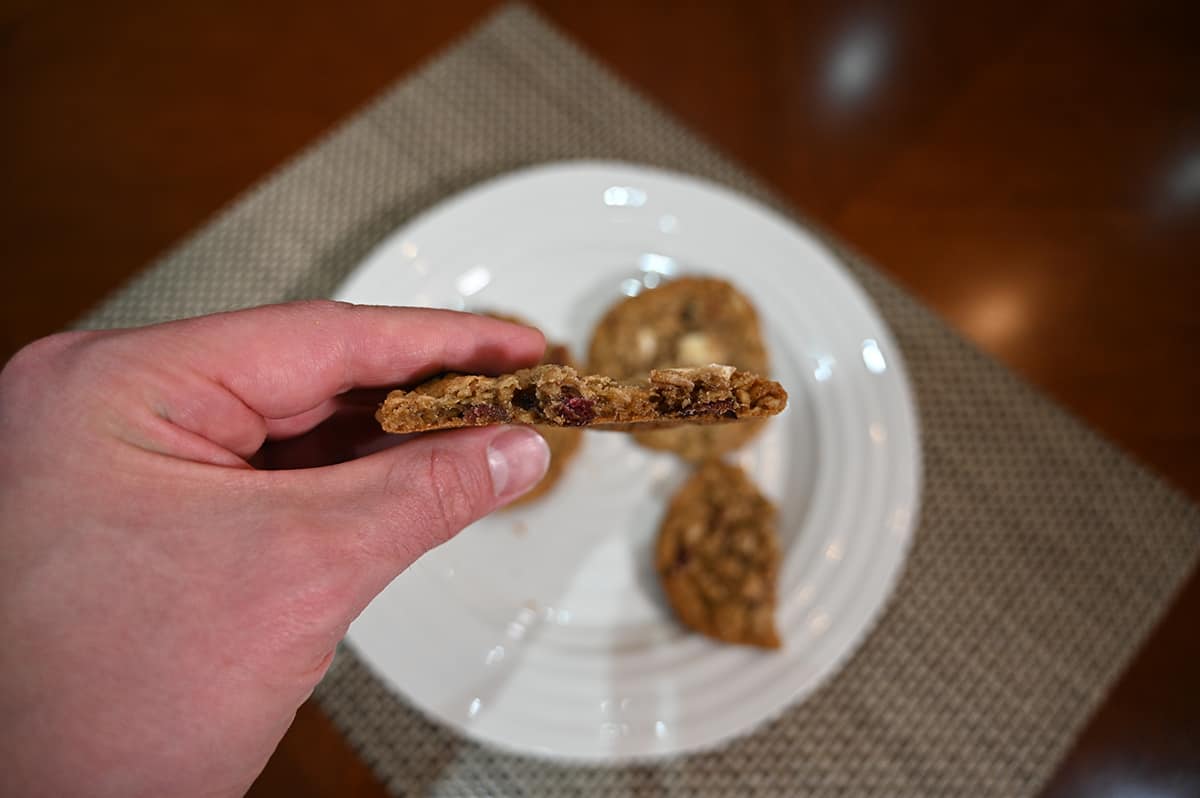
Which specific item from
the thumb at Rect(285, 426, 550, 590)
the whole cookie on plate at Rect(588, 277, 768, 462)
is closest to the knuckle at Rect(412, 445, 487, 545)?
the thumb at Rect(285, 426, 550, 590)

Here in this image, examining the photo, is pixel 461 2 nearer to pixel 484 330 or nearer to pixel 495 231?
pixel 495 231

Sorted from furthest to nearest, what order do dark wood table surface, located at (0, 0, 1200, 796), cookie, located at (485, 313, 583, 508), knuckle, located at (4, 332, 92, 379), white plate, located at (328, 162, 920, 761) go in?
1. dark wood table surface, located at (0, 0, 1200, 796)
2. cookie, located at (485, 313, 583, 508)
3. white plate, located at (328, 162, 920, 761)
4. knuckle, located at (4, 332, 92, 379)

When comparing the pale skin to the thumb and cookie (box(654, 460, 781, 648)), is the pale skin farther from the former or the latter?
cookie (box(654, 460, 781, 648))

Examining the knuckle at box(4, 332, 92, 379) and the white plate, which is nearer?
the knuckle at box(4, 332, 92, 379)

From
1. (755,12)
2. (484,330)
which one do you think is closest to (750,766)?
(484,330)

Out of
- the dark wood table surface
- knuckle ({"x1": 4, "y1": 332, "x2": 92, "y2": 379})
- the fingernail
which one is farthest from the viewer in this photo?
the dark wood table surface

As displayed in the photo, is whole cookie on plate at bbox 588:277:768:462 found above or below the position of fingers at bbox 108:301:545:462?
below

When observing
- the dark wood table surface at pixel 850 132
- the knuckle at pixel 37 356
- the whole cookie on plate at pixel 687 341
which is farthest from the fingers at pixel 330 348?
the dark wood table surface at pixel 850 132
